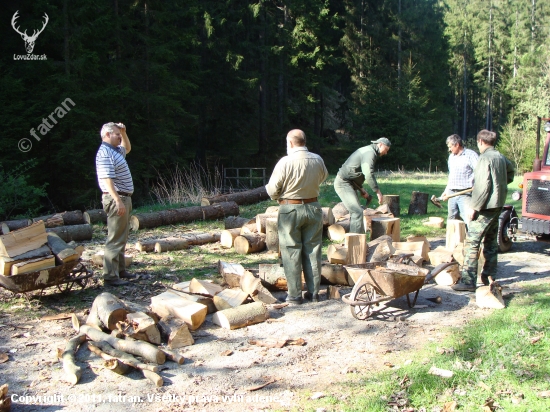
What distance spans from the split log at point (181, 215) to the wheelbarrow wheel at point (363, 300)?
6.51 meters

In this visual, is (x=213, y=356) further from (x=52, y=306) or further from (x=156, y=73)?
(x=156, y=73)

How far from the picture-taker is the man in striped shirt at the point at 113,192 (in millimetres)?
6344

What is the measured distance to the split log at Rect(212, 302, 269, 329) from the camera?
5262mm

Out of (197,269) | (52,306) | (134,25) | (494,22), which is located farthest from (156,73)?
(494,22)

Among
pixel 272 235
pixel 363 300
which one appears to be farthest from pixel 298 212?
pixel 272 235

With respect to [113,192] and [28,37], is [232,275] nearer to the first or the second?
[113,192]

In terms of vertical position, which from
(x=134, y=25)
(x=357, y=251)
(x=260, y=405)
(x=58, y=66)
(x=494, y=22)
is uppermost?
(x=494, y=22)

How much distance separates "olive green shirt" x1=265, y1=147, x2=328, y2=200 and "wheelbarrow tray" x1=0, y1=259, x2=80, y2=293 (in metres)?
2.60

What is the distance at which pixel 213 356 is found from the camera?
4.61m

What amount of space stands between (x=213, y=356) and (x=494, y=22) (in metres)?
58.5

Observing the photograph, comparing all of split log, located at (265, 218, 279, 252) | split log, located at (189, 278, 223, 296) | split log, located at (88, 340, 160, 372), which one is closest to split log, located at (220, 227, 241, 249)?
split log, located at (265, 218, 279, 252)

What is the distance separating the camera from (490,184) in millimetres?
5977

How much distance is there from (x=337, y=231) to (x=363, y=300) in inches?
153

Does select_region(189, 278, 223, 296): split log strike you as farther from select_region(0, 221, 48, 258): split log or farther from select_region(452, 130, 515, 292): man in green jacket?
select_region(452, 130, 515, 292): man in green jacket
